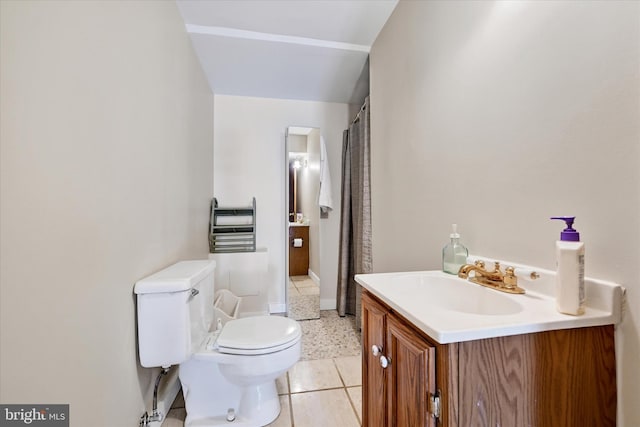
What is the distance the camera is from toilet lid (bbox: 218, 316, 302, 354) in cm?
132

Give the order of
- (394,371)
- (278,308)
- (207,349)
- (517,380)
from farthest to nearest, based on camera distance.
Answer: (278,308) < (207,349) < (394,371) < (517,380)

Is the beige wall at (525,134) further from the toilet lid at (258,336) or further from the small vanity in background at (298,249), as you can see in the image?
the small vanity in background at (298,249)

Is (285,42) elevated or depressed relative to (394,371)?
elevated

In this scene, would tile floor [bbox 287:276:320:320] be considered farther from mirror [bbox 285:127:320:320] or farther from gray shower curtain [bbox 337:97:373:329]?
gray shower curtain [bbox 337:97:373:329]

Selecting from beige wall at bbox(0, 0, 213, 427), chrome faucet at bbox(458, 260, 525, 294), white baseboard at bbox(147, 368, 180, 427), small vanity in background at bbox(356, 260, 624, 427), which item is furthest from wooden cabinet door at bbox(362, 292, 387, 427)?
white baseboard at bbox(147, 368, 180, 427)

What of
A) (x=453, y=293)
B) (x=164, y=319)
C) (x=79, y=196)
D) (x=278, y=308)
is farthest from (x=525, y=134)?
(x=278, y=308)

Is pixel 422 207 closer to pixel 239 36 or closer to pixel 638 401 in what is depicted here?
pixel 638 401

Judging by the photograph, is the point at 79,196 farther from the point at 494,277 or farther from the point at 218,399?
the point at 494,277

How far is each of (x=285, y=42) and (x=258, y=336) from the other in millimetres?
2012

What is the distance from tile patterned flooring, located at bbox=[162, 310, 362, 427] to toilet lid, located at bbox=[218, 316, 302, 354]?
1.38 ft

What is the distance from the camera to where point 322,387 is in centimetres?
169

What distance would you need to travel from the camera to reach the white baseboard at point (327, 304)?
9.93 feet

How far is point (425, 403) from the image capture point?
62 centimetres

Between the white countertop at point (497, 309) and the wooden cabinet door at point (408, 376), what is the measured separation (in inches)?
2.0
